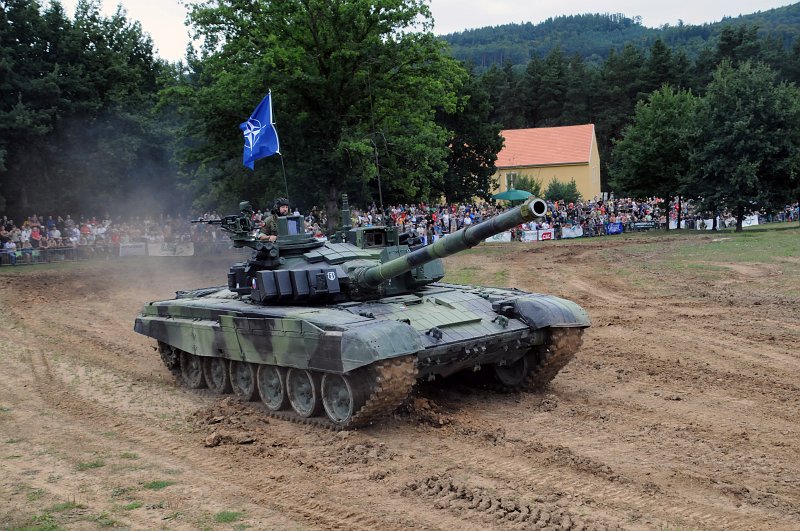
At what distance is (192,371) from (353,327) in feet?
17.6

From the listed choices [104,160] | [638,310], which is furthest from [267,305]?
[104,160]

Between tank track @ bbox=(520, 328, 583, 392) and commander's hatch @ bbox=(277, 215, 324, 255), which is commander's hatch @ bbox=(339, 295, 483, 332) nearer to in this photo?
tank track @ bbox=(520, 328, 583, 392)

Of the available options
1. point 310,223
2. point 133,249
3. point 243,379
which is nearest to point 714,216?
point 310,223

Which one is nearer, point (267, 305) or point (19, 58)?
point (267, 305)

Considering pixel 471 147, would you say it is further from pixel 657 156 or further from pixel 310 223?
pixel 310 223

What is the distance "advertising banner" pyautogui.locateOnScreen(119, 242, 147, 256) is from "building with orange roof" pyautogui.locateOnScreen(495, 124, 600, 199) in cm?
3672

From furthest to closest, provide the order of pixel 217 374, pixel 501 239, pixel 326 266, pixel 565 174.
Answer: pixel 565 174, pixel 501 239, pixel 217 374, pixel 326 266

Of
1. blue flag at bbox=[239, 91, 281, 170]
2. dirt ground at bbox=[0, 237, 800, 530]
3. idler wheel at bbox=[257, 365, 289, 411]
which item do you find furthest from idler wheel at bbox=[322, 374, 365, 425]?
blue flag at bbox=[239, 91, 281, 170]

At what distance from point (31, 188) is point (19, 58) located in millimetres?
6112

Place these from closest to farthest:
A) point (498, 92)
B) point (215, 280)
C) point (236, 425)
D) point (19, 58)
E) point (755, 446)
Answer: point (755, 446)
point (236, 425)
point (215, 280)
point (19, 58)
point (498, 92)

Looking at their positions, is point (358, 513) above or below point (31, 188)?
below

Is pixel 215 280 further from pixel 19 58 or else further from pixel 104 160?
pixel 19 58

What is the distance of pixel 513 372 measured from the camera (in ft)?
44.1

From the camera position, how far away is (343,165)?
30.9 meters
